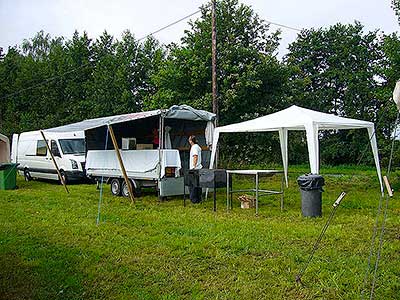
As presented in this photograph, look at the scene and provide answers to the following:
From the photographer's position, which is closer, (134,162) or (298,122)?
(298,122)

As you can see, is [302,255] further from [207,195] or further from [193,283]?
[207,195]

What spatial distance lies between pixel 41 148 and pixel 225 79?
9337mm

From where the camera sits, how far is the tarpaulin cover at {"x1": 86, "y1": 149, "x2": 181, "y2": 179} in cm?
1101

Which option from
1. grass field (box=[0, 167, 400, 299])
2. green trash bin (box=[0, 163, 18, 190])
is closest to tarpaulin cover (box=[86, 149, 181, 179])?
grass field (box=[0, 167, 400, 299])

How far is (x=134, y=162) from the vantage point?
1184cm

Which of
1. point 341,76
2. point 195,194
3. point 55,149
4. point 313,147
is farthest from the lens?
point 341,76

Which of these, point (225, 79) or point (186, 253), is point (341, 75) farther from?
point (186, 253)

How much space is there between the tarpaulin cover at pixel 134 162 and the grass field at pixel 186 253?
1.43 m

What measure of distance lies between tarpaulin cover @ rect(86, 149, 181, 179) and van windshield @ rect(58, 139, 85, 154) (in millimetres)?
3018

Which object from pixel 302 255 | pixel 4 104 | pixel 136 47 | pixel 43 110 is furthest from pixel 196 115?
pixel 4 104

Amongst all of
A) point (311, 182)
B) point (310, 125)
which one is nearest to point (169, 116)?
point (310, 125)

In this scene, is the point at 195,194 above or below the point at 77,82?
below

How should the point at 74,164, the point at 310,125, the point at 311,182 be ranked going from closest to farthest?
the point at 311,182 → the point at 310,125 → the point at 74,164

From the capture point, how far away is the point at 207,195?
1188 cm
